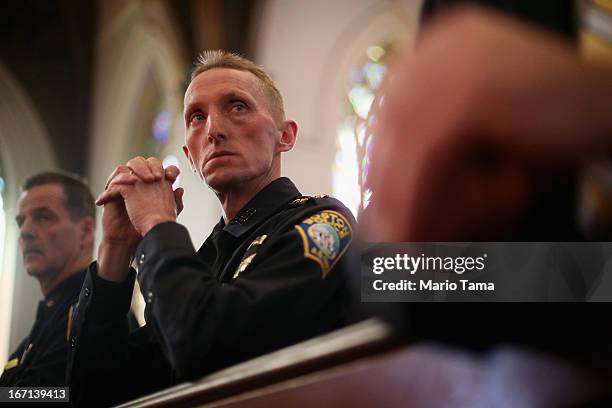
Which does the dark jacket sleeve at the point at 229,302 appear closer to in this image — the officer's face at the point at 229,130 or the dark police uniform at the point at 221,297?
the dark police uniform at the point at 221,297

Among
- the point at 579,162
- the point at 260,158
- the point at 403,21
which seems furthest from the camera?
the point at 403,21

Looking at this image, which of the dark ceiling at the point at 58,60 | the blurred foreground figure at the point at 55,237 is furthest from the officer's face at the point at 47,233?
the dark ceiling at the point at 58,60

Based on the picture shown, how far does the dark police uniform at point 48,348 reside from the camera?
190cm

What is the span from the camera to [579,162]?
364mm

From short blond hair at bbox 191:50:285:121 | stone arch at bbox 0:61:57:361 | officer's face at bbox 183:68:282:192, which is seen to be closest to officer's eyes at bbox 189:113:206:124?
officer's face at bbox 183:68:282:192

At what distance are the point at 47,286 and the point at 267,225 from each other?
1426 mm

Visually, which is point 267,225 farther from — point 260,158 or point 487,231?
point 487,231

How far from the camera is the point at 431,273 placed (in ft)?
1.73

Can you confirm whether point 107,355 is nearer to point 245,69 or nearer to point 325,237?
point 325,237

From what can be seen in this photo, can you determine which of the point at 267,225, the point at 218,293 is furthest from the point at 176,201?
the point at 218,293

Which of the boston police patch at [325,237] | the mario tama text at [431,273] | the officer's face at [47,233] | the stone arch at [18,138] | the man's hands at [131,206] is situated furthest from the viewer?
the stone arch at [18,138]

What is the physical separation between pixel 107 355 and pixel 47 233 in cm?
138

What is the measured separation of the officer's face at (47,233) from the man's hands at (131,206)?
1.22 meters

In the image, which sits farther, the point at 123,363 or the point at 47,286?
the point at 47,286
